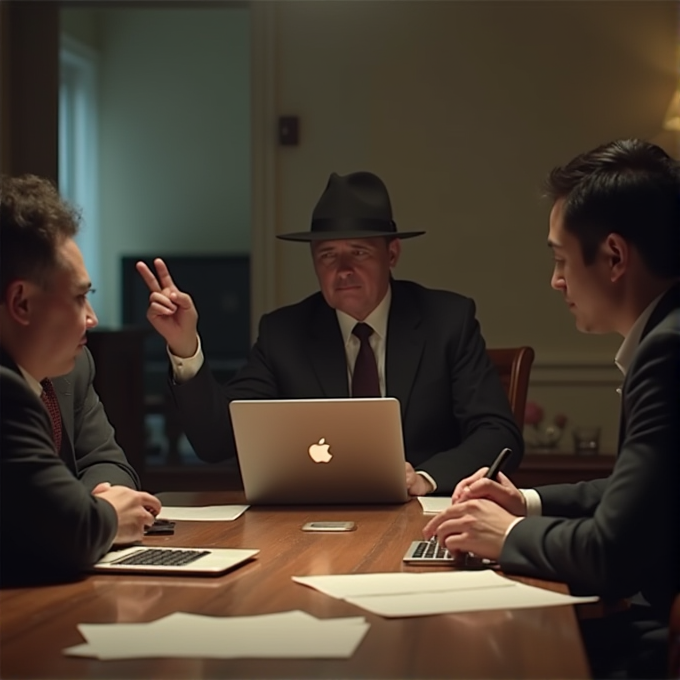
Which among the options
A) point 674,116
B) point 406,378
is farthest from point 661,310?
point 674,116

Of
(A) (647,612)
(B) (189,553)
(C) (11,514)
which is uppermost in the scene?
(C) (11,514)

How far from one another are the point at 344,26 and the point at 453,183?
0.74 meters

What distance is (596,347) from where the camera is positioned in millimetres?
4316

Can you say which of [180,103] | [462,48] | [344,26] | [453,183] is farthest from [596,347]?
[180,103]

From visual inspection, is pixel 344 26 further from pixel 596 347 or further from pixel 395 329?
pixel 395 329

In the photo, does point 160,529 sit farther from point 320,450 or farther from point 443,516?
point 443,516

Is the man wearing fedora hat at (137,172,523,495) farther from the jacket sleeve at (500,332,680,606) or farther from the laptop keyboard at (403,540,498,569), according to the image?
the jacket sleeve at (500,332,680,606)

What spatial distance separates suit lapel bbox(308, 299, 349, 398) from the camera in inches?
110

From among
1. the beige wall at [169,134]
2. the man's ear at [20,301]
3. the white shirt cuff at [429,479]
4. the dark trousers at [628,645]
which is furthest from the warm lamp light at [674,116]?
the beige wall at [169,134]

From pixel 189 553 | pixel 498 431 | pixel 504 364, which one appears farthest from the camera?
pixel 504 364

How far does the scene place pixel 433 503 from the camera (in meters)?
2.22

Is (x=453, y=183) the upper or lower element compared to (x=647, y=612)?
upper

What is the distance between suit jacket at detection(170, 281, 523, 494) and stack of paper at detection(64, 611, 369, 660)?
4.48ft

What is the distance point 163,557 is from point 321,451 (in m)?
0.61
